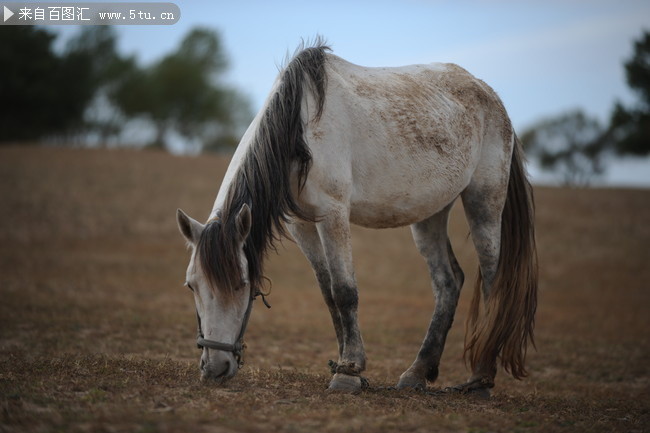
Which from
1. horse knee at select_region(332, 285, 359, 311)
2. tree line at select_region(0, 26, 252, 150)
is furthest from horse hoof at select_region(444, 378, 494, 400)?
tree line at select_region(0, 26, 252, 150)

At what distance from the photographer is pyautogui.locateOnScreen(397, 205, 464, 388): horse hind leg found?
18.9 feet

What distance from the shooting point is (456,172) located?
574cm

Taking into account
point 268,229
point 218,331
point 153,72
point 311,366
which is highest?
point 153,72

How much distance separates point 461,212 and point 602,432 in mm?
23590

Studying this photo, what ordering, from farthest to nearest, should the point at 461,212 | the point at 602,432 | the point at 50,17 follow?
the point at 461,212
the point at 50,17
the point at 602,432

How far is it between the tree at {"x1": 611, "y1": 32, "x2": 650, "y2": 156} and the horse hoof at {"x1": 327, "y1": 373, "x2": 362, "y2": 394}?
35.0 meters

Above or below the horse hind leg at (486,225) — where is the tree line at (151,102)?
above

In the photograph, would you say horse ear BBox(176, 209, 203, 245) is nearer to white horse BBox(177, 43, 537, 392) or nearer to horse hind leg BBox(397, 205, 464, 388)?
white horse BBox(177, 43, 537, 392)

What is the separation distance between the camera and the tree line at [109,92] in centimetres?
4172

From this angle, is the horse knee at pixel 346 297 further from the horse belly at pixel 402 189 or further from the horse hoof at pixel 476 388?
the horse hoof at pixel 476 388

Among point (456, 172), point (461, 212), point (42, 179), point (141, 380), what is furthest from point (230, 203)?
point (42, 179)

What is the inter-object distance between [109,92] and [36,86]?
11.1 meters

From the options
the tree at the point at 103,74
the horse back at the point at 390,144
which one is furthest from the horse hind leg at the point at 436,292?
the tree at the point at 103,74

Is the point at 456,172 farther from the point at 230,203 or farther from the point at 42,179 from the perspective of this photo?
the point at 42,179
